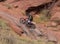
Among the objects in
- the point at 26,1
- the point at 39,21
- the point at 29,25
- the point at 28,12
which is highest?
the point at 26,1

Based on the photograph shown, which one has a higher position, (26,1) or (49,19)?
(26,1)

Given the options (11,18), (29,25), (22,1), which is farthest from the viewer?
(22,1)

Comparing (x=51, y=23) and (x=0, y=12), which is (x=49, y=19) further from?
(x=0, y=12)

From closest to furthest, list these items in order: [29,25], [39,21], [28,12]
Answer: [29,25] < [39,21] < [28,12]

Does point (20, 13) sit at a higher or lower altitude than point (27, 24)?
higher

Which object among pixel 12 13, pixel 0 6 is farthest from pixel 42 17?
pixel 0 6

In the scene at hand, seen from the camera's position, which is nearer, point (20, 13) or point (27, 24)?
point (27, 24)

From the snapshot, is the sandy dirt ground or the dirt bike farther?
the dirt bike

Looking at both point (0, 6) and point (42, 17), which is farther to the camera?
point (0, 6)

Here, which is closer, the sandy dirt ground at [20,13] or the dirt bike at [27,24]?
the sandy dirt ground at [20,13]
